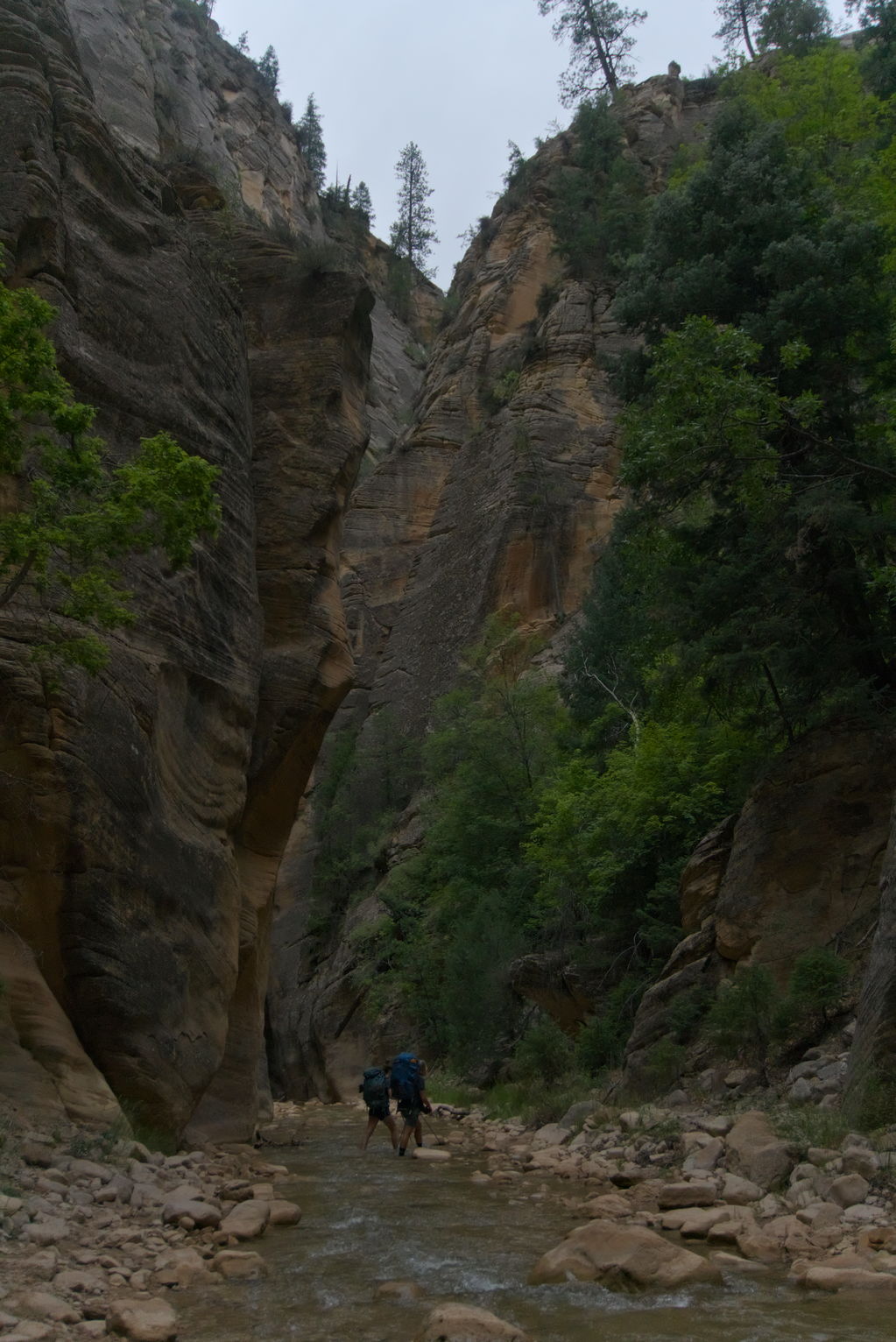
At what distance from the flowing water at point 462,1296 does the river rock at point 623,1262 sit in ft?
0.42

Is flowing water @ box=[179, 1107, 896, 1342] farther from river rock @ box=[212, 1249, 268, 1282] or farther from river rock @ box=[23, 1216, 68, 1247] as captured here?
river rock @ box=[23, 1216, 68, 1247]

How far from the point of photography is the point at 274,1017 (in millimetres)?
37094

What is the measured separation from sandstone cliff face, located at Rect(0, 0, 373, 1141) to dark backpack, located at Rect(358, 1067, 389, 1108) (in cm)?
205

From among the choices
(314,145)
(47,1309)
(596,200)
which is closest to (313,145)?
(314,145)

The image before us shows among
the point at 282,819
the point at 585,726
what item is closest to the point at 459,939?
the point at 585,726

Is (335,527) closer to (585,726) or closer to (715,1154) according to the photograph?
(585,726)

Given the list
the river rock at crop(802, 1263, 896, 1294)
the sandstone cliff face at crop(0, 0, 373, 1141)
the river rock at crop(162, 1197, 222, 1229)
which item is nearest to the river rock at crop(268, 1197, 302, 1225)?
the river rock at crop(162, 1197, 222, 1229)

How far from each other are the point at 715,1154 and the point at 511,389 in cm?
3728

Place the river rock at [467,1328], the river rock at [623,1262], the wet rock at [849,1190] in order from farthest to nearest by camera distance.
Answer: the wet rock at [849,1190], the river rock at [623,1262], the river rock at [467,1328]

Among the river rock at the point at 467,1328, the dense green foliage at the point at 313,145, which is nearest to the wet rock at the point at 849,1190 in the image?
the river rock at the point at 467,1328

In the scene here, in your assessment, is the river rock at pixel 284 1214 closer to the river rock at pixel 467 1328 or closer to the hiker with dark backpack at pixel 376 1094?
the river rock at pixel 467 1328

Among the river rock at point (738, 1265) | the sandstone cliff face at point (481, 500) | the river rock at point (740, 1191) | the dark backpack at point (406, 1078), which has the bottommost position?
the river rock at point (738, 1265)

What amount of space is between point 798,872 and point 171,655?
8.88 metres

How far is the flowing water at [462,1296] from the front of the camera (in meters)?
6.07
